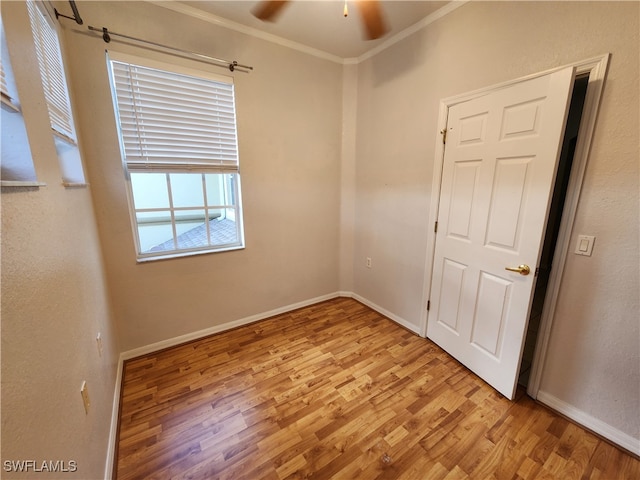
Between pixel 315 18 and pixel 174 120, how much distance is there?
140 centimetres

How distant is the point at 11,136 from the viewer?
745mm

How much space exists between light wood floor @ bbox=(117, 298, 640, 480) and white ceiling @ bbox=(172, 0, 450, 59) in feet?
8.02

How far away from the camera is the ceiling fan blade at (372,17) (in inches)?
53.5

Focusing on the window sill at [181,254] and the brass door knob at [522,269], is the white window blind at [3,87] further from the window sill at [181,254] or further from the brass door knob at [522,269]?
the brass door knob at [522,269]

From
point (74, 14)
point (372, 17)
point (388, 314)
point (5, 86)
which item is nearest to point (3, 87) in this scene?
point (5, 86)

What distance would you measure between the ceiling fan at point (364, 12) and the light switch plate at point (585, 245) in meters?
1.70

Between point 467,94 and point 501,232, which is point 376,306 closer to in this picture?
point 501,232

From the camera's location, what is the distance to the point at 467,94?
1856mm

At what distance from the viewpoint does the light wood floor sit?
4.46 feet

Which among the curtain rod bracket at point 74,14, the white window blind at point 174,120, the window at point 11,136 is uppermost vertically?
the curtain rod bracket at point 74,14

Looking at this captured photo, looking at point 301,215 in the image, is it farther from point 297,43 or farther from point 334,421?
point 334,421

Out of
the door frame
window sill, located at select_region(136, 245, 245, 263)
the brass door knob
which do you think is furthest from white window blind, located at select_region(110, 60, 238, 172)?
the brass door knob

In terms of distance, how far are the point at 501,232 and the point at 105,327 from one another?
268 cm

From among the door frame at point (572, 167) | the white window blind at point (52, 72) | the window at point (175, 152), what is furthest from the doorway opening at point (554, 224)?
the white window blind at point (52, 72)
